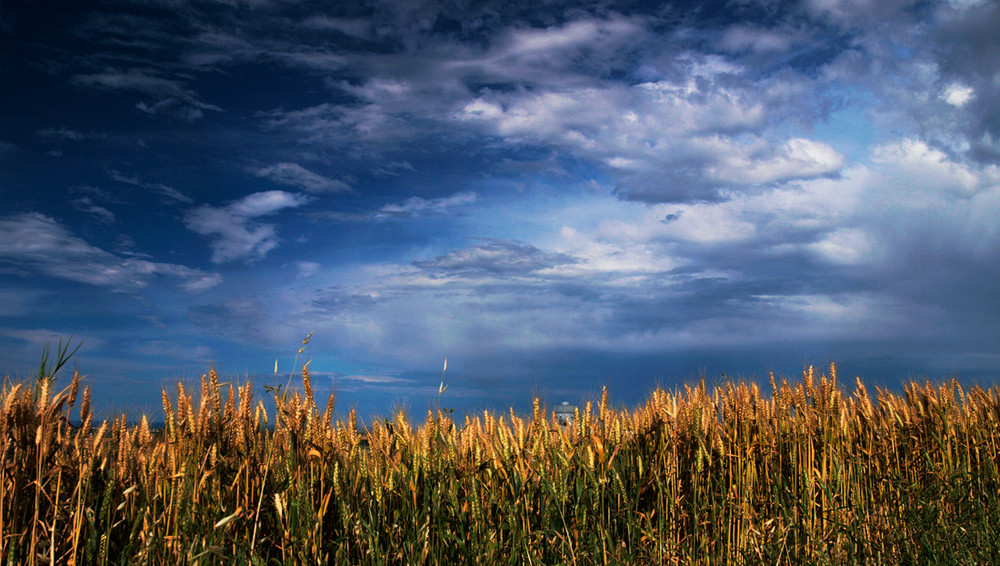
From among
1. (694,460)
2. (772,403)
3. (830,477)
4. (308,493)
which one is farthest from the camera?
(772,403)

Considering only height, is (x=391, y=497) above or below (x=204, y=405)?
below

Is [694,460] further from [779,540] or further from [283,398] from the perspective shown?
[283,398]

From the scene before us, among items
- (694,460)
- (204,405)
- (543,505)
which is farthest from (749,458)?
(204,405)

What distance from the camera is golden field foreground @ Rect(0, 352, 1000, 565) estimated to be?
330cm

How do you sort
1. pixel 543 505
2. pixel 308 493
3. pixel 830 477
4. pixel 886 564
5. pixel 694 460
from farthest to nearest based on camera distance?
pixel 830 477 → pixel 694 460 → pixel 886 564 → pixel 543 505 → pixel 308 493

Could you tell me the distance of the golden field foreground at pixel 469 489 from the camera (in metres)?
3.30

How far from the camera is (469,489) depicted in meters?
3.95

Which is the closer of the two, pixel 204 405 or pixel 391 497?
pixel 204 405

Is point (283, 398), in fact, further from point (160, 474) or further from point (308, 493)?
point (160, 474)

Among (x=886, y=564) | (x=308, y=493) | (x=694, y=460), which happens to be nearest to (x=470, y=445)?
(x=308, y=493)

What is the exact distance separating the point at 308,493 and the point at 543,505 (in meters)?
1.45

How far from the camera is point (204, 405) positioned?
347 cm

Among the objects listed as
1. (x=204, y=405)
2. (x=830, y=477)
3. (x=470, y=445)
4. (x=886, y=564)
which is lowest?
(x=886, y=564)

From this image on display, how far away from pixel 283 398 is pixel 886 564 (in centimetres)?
418
